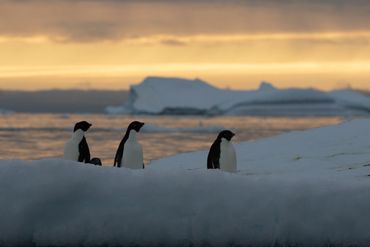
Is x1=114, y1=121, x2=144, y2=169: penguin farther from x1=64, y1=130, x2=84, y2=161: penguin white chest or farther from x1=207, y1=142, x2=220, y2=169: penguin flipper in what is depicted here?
x1=207, y1=142, x2=220, y2=169: penguin flipper

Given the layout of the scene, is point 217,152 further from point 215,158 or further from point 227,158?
point 227,158

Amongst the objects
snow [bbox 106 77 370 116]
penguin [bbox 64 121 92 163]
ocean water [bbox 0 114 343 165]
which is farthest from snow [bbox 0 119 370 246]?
snow [bbox 106 77 370 116]

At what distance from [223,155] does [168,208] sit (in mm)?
4764

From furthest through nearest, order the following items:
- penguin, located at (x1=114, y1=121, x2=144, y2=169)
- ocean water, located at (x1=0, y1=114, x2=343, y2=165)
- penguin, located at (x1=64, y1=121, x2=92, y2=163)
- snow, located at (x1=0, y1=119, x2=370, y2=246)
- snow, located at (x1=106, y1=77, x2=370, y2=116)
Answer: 1. snow, located at (x1=106, y1=77, x2=370, y2=116)
2. ocean water, located at (x1=0, y1=114, x2=343, y2=165)
3. penguin, located at (x1=114, y1=121, x2=144, y2=169)
4. penguin, located at (x1=64, y1=121, x2=92, y2=163)
5. snow, located at (x1=0, y1=119, x2=370, y2=246)

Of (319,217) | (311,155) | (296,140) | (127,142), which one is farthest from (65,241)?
(296,140)

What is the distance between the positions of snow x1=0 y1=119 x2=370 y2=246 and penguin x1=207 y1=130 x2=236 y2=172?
4489mm

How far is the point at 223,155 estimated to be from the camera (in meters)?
8.79

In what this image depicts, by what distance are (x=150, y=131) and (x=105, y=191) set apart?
44225 mm

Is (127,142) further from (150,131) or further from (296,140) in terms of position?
(150,131)

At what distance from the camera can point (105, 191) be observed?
4121 mm

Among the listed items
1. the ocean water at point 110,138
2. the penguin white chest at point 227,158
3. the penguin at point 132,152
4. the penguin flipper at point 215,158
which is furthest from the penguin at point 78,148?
the ocean water at point 110,138

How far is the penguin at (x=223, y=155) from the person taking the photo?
877 centimetres

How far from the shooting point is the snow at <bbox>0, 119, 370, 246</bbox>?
4031 mm

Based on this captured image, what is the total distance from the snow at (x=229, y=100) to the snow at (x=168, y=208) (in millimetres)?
79475
